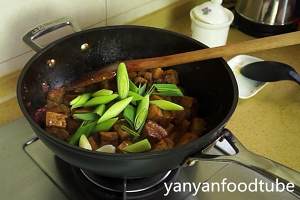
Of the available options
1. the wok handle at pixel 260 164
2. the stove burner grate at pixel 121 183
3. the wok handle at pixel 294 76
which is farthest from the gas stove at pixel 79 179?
the wok handle at pixel 294 76

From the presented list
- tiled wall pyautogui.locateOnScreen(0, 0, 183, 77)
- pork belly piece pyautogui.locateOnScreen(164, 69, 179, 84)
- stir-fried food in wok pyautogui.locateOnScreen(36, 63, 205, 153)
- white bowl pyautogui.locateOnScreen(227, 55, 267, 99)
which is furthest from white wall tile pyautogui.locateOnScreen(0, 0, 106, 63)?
white bowl pyautogui.locateOnScreen(227, 55, 267, 99)

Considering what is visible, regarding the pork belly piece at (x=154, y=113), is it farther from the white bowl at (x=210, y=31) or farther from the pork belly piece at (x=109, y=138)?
the white bowl at (x=210, y=31)

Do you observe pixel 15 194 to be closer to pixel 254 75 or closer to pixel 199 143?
pixel 199 143

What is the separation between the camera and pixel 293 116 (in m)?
0.88

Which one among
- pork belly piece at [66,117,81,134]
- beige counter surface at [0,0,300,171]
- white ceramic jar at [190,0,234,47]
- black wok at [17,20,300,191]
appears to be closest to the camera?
black wok at [17,20,300,191]

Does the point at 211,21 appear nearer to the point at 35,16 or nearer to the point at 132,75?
the point at 132,75

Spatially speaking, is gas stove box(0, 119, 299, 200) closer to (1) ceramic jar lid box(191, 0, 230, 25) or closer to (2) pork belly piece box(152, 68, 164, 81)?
(2) pork belly piece box(152, 68, 164, 81)

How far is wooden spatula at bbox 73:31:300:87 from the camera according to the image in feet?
2.27

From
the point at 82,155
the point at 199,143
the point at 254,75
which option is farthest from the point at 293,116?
the point at 82,155

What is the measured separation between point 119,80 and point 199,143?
0.23 meters

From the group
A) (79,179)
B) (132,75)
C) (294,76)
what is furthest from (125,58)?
(294,76)

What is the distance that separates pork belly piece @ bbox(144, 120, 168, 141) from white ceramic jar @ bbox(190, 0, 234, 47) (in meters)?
0.36

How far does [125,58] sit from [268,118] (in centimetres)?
33

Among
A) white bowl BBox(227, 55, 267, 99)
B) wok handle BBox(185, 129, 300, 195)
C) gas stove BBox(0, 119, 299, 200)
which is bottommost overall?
gas stove BBox(0, 119, 299, 200)
